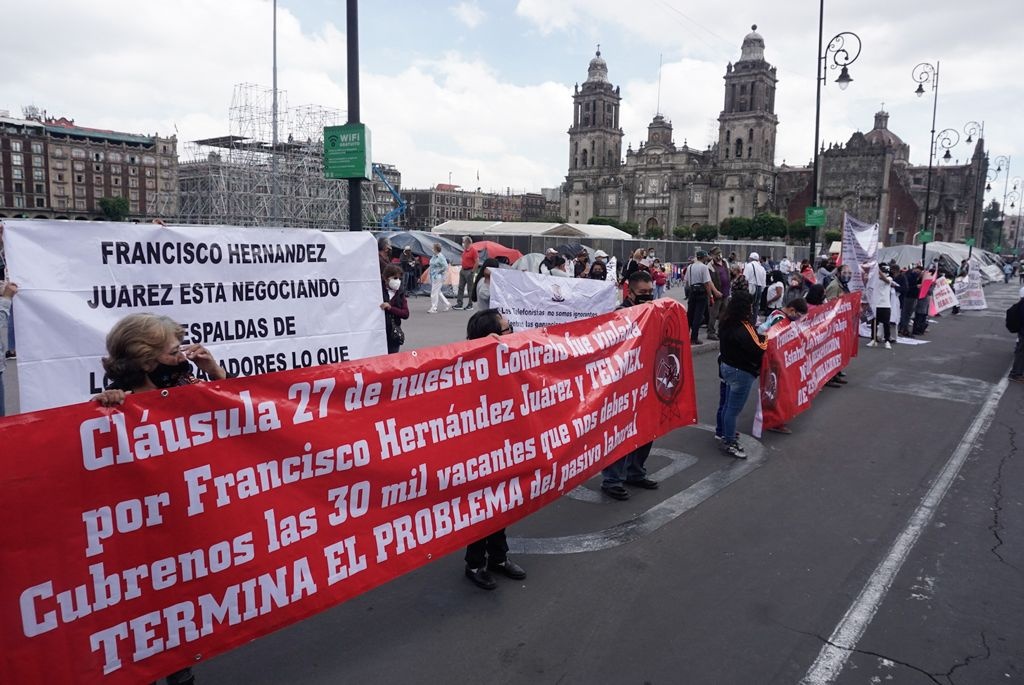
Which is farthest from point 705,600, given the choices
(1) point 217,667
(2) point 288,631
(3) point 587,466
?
(1) point 217,667

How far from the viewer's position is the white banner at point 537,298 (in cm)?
1003

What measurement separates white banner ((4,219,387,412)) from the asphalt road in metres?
1.91

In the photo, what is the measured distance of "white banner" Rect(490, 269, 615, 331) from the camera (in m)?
10.0

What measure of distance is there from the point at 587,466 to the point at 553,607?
47.8 inches

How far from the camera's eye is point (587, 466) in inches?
199

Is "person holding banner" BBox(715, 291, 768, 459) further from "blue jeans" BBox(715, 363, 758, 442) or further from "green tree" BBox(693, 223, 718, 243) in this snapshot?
"green tree" BBox(693, 223, 718, 243)

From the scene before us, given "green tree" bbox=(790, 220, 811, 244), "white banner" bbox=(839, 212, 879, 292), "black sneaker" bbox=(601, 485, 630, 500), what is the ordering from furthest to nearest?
"green tree" bbox=(790, 220, 811, 244), "white banner" bbox=(839, 212, 879, 292), "black sneaker" bbox=(601, 485, 630, 500)

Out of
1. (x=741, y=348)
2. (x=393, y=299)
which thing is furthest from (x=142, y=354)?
(x=741, y=348)

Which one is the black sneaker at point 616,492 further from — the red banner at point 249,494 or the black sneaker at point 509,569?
the black sneaker at point 509,569

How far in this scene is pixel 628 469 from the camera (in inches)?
239

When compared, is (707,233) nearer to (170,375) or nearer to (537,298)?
(537,298)

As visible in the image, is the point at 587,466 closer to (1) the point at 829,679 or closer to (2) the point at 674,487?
(2) the point at 674,487

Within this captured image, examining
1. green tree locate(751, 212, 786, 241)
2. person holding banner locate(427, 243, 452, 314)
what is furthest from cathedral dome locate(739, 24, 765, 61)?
person holding banner locate(427, 243, 452, 314)

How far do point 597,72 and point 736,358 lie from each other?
14024 centimetres
